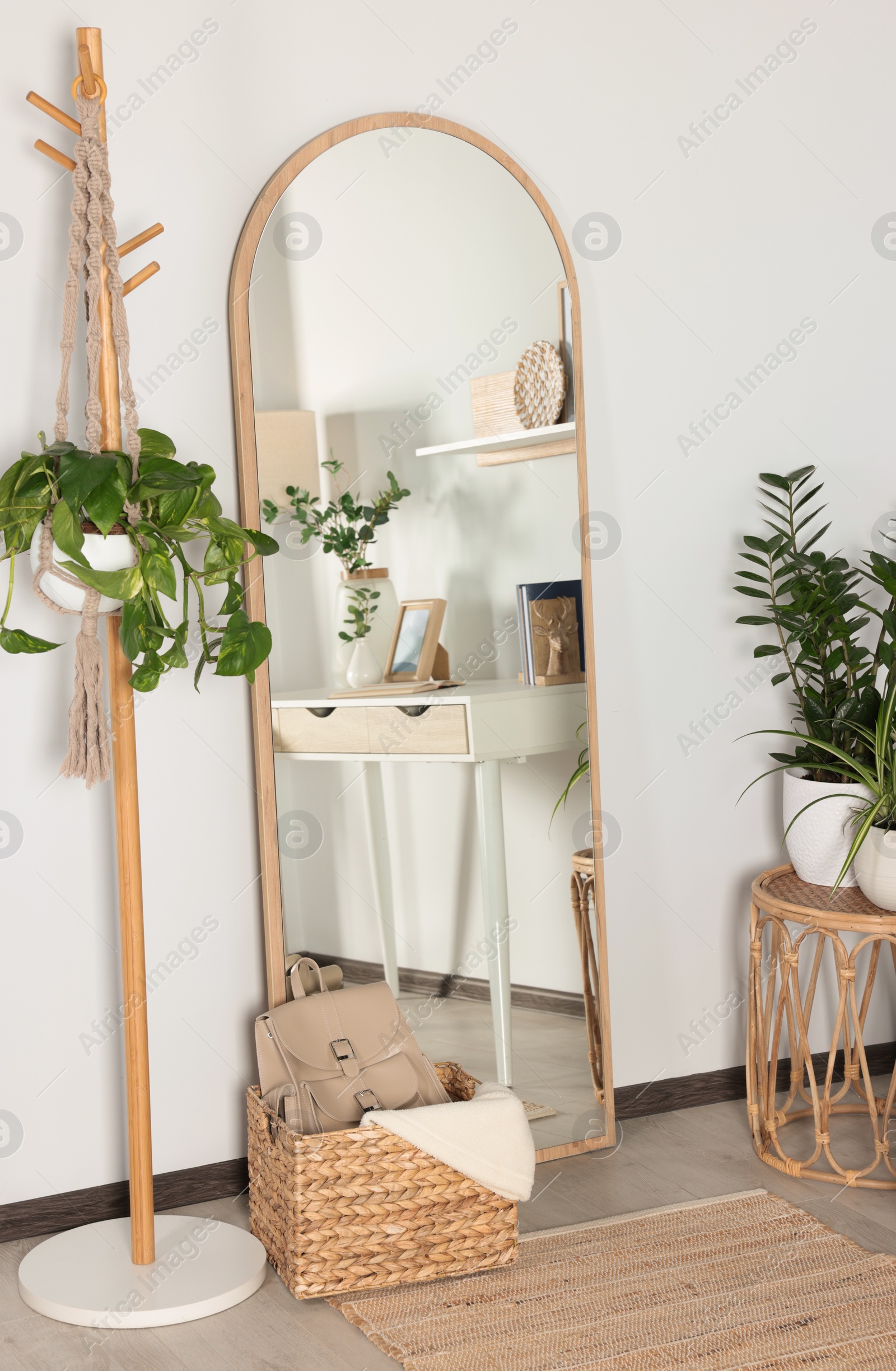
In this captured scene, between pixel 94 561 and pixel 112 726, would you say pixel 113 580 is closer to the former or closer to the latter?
pixel 94 561

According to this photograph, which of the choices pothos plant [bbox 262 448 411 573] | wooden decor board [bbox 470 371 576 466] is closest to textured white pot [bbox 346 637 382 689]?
pothos plant [bbox 262 448 411 573]

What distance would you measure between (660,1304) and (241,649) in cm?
111

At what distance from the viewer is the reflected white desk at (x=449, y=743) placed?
2209 millimetres

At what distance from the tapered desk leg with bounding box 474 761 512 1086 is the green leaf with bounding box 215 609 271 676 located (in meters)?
0.54

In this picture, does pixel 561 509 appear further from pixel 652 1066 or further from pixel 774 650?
pixel 652 1066

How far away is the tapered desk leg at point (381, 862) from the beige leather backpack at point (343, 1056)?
0.06 meters

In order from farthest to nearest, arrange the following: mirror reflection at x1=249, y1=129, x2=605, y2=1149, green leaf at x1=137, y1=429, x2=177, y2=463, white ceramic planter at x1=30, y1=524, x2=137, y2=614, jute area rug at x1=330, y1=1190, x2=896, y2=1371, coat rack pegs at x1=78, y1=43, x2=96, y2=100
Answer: mirror reflection at x1=249, y1=129, x2=605, y2=1149
green leaf at x1=137, y1=429, x2=177, y2=463
coat rack pegs at x1=78, y1=43, x2=96, y2=100
white ceramic planter at x1=30, y1=524, x2=137, y2=614
jute area rug at x1=330, y1=1190, x2=896, y2=1371

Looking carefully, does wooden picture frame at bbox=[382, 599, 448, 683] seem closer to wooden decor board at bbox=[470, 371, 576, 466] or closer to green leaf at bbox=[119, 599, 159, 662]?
wooden decor board at bbox=[470, 371, 576, 466]

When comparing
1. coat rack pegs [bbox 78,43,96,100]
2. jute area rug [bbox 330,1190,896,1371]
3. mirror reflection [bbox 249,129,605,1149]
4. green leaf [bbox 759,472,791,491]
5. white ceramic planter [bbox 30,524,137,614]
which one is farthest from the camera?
green leaf [bbox 759,472,791,491]

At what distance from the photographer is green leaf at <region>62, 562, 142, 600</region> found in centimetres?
173

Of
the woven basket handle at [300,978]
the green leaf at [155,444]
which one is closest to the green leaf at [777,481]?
the green leaf at [155,444]

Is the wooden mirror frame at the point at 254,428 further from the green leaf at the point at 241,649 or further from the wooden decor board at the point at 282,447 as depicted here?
the green leaf at the point at 241,649

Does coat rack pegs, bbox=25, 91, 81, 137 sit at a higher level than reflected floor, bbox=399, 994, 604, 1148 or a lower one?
higher

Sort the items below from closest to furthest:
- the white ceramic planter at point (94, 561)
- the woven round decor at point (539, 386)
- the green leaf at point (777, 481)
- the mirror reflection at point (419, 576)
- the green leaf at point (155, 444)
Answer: the white ceramic planter at point (94, 561) < the green leaf at point (155, 444) < the mirror reflection at point (419, 576) < the woven round decor at point (539, 386) < the green leaf at point (777, 481)
